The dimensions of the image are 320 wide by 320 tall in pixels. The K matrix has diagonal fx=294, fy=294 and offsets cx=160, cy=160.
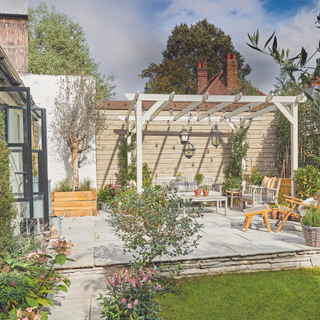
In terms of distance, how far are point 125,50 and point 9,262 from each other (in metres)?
16.1

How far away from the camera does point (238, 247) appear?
4.22m

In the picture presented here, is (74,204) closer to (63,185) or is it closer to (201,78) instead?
(63,185)

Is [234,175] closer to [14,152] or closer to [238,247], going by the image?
[238,247]

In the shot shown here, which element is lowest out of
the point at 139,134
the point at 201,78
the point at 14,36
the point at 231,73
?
the point at 139,134

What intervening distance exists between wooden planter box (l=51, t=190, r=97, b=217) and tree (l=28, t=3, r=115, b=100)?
10.5 metres

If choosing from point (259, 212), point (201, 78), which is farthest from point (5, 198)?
point (201, 78)

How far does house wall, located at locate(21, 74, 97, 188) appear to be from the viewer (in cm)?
795

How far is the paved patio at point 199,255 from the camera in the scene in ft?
9.75

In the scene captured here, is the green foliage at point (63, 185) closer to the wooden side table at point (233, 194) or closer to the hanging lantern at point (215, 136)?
the hanging lantern at point (215, 136)

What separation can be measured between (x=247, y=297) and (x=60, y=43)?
59.9 ft

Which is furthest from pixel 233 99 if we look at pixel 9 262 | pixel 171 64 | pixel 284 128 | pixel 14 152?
pixel 171 64

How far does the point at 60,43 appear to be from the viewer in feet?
58.1

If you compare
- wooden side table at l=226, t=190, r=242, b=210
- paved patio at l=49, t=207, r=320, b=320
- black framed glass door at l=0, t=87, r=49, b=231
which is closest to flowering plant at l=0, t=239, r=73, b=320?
paved patio at l=49, t=207, r=320, b=320

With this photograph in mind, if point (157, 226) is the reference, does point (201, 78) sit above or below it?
above
